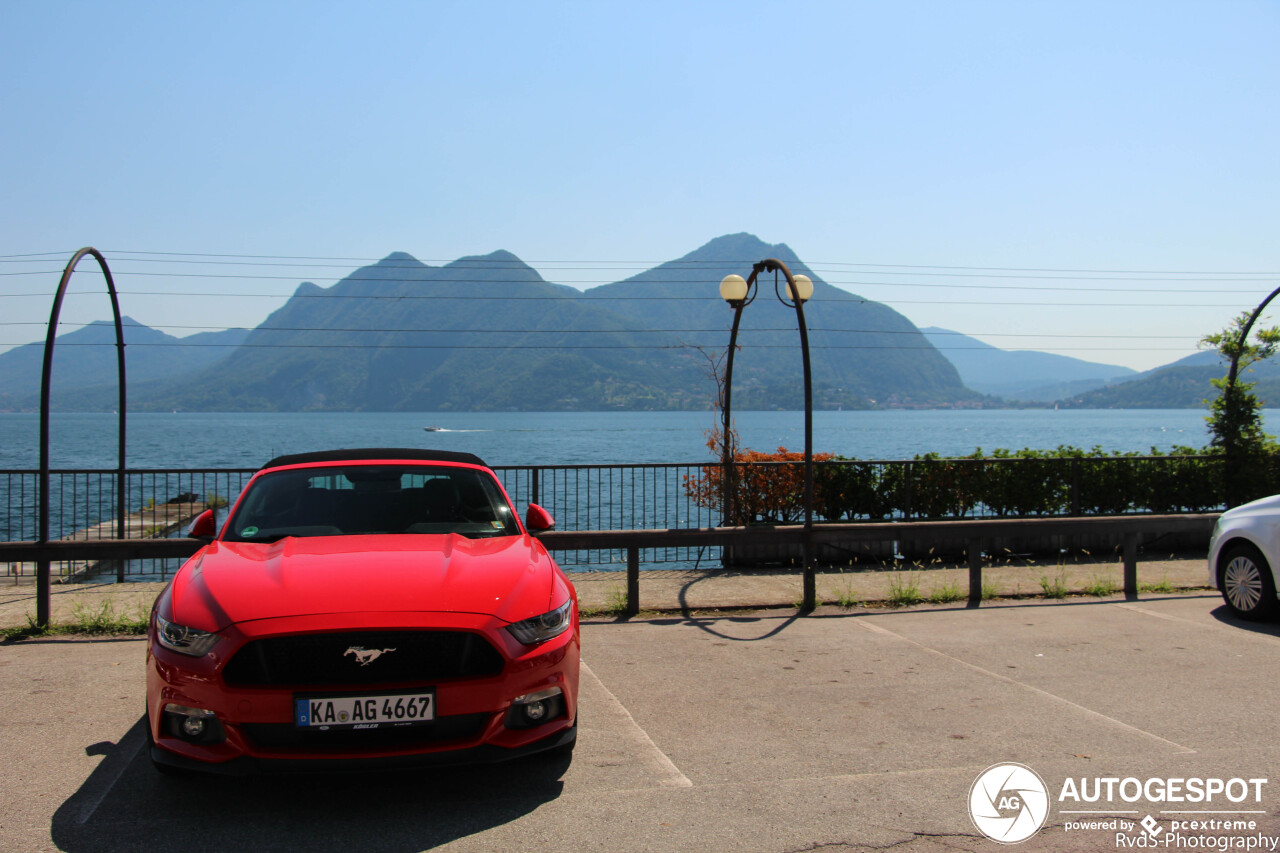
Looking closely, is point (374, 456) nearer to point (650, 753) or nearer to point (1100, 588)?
point (650, 753)

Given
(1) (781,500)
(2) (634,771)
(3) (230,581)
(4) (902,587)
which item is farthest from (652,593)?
(3) (230,581)

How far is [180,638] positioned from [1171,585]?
32.3 feet

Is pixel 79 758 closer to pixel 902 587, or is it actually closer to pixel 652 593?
pixel 652 593

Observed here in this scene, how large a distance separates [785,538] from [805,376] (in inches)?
64.5

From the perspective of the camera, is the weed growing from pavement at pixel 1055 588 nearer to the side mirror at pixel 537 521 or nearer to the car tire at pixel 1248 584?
the car tire at pixel 1248 584

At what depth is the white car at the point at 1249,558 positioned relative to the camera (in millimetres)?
7773

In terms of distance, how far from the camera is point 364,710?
147 inches

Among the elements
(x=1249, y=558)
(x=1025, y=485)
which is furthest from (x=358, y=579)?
(x=1025, y=485)

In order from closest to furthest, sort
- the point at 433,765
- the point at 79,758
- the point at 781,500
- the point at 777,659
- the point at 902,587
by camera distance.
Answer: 1. the point at 433,765
2. the point at 79,758
3. the point at 777,659
4. the point at 902,587
5. the point at 781,500

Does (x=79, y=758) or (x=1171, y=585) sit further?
(x=1171, y=585)

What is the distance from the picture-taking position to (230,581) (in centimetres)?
427

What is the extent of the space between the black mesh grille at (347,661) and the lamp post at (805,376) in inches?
206

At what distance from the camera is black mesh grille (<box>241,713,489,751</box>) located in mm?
3744

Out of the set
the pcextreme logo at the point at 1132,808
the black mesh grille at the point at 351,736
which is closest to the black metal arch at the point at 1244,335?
the pcextreme logo at the point at 1132,808
